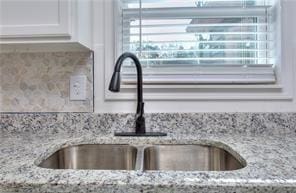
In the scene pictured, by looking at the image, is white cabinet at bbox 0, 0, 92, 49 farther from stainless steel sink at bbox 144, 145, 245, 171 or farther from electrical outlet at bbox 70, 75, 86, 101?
stainless steel sink at bbox 144, 145, 245, 171

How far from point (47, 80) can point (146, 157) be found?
582 millimetres

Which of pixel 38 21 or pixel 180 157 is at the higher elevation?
pixel 38 21

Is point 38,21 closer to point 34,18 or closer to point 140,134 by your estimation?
point 34,18

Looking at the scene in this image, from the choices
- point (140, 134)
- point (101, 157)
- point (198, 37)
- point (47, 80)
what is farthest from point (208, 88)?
point (47, 80)

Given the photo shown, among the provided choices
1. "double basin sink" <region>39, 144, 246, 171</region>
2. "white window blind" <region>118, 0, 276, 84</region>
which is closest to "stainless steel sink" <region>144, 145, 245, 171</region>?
"double basin sink" <region>39, 144, 246, 171</region>

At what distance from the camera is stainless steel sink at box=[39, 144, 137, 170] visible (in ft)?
4.06

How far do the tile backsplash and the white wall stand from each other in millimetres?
51

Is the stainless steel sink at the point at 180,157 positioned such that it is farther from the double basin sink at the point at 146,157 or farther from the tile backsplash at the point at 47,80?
the tile backsplash at the point at 47,80

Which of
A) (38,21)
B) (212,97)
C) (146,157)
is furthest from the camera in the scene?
(212,97)

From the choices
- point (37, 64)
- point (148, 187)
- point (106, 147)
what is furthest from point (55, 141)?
point (148, 187)

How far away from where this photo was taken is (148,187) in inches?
26.8

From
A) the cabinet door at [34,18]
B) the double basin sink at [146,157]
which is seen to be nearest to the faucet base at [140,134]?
the double basin sink at [146,157]

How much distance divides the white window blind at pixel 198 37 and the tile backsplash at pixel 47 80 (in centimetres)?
21

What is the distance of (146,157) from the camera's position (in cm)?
124
